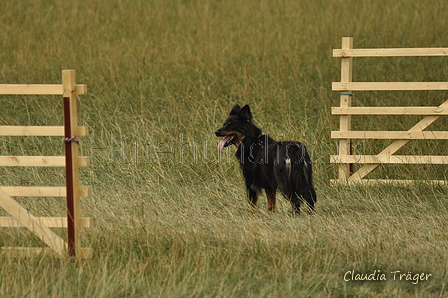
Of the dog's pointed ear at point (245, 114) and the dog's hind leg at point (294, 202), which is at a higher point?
the dog's pointed ear at point (245, 114)

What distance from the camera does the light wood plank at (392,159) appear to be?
7535 mm

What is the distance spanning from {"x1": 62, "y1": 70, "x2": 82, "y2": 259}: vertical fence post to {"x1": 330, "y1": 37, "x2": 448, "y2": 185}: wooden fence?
3.90 m

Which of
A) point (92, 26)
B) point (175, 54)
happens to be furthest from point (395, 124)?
point (92, 26)

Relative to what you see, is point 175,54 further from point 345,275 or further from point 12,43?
point 345,275

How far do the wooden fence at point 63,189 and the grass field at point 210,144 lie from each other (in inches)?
6.5

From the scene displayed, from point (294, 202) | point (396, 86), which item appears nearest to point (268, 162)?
point (294, 202)

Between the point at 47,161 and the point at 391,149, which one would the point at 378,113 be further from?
the point at 47,161

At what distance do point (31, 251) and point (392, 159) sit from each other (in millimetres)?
4773

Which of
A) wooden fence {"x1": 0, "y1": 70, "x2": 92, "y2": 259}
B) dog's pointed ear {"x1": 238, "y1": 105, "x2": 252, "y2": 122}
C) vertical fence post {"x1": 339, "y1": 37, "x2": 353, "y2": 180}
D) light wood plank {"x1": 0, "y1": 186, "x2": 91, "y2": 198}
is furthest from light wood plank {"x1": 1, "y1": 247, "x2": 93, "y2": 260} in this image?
vertical fence post {"x1": 339, "y1": 37, "x2": 353, "y2": 180}

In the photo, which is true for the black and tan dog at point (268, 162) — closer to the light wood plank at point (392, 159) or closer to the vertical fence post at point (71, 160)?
the light wood plank at point (392, 159)

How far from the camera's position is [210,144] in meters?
8.41

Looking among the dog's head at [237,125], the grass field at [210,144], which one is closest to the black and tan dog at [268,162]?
the dog's head at [237,125]

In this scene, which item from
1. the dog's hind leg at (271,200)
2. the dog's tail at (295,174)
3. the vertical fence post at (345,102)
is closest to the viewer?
the dog's tail at (295,174)

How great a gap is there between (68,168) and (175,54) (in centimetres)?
748
